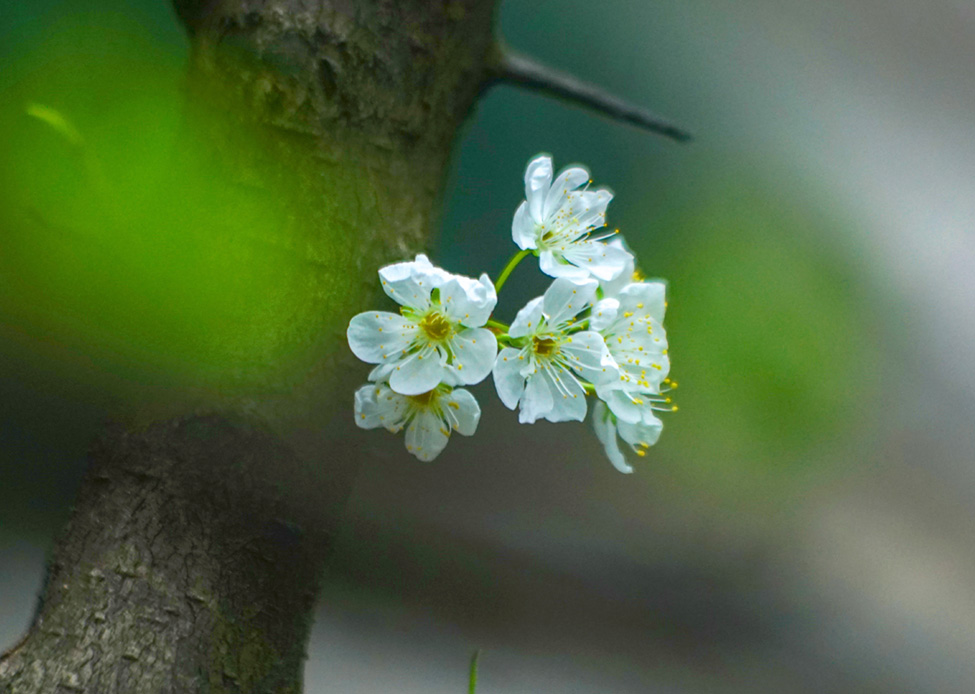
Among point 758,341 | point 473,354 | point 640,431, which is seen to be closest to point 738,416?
point 758,341

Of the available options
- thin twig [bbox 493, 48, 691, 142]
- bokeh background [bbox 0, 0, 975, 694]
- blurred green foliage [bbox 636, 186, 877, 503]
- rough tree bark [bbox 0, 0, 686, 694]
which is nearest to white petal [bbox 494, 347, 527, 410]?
rough tree bark [bbox 0, 0, 686, 694]

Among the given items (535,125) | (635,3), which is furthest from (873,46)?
(535,125)

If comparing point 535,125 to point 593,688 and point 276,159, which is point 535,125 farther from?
point 593,688

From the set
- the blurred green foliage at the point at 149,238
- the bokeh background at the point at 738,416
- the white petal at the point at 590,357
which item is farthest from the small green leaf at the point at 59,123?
the bokeh background at the point at 738,416

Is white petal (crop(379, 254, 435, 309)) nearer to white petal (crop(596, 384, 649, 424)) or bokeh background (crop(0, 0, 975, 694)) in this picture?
white petal (crop(596, 384, 649, 424))

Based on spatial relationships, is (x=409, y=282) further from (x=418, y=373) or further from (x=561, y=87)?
(x=561, y=87)

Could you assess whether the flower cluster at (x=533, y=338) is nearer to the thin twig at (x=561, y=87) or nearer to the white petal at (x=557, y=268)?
the white petal at (x=557, y=268)
